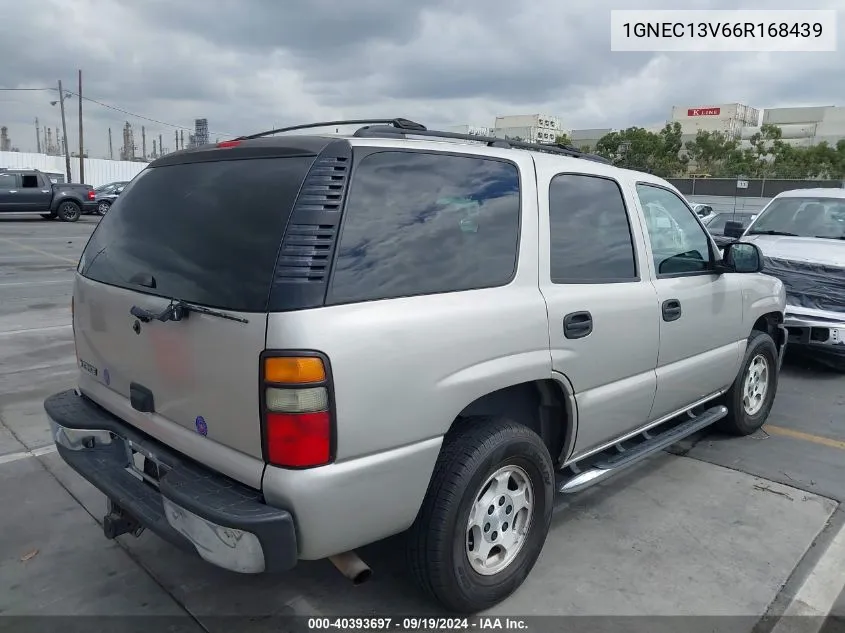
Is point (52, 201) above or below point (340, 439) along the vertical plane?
above

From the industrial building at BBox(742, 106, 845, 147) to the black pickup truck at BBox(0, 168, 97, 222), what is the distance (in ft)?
253

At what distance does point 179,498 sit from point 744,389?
4033mm

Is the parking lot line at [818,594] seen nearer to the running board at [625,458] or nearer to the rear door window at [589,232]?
the running board at [625,458]

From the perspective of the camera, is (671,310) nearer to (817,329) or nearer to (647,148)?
(817,329)

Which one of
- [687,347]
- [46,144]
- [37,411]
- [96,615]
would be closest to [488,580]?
[96,615]

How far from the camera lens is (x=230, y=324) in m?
2.21

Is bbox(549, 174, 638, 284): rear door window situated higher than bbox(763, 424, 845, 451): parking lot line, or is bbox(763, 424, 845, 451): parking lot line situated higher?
bbox(549, 174, 638, 284): rear door window

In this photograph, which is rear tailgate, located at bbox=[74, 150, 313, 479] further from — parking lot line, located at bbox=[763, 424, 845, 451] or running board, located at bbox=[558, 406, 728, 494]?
parking lot line, located at bbox=[763, 424, 845, 451]

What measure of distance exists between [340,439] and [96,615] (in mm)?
1444

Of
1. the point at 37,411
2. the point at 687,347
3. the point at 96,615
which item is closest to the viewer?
the point at 96,615

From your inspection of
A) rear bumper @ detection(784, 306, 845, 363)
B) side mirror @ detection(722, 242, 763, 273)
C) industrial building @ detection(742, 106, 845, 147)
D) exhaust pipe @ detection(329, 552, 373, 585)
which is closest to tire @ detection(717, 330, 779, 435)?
side mirror @ detection(722, 242, 763, 273)

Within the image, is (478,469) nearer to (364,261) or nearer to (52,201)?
(364,261)

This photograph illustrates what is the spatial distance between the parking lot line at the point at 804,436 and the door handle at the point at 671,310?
205cm

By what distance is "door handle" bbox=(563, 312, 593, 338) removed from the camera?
2943 millimetres
